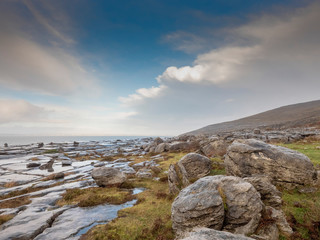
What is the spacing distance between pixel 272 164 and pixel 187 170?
31.2 ft

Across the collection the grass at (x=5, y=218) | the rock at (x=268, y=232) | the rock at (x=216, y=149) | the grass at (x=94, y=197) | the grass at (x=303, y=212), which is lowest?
the grass at (x=94, y=197)

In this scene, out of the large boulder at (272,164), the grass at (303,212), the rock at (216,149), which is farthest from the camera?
the rock at (216,149)

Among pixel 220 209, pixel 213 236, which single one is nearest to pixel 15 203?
pixel 220 209

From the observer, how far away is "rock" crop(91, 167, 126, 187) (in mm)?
23378

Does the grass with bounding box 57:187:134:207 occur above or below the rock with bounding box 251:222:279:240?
below

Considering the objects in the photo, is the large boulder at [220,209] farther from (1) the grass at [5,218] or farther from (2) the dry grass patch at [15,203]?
(2) the dry grass patch at [15,203]

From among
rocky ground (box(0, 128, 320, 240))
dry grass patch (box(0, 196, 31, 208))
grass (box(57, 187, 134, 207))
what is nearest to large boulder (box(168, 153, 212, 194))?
rocky ground (box(0, 128, 320, 240))

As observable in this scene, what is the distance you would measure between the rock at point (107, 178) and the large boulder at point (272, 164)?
15.3 m

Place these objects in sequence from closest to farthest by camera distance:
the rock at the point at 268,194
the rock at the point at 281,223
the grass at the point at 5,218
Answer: the rock at the point at 281,223 < the rock at the point at 268,194 < the grass at the point at 5,218

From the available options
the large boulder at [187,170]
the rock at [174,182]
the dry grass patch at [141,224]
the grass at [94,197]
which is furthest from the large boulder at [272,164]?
the grass at [94,197]

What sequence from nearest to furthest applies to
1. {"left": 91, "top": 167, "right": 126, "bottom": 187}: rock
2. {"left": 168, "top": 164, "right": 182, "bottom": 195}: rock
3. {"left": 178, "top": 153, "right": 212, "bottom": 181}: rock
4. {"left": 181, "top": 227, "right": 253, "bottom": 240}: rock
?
{"left": 181, "top": 227, "right": 253, "bottom": 240}: rock
{"left": 168, "top": 164, "right": 182, "bottom": 195}: rock
{"left": 178, "top": 153, "right": 212, "bottom": 181}: rock
{"left": 91, "top": 167, "right": 126, "bottom": 187}: rock

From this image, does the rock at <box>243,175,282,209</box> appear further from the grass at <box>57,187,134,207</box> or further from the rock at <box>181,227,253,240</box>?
the grass at <box>57,187,134,207</box>

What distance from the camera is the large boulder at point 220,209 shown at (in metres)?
9.01

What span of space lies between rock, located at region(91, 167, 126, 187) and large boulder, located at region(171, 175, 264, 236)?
15.5m
